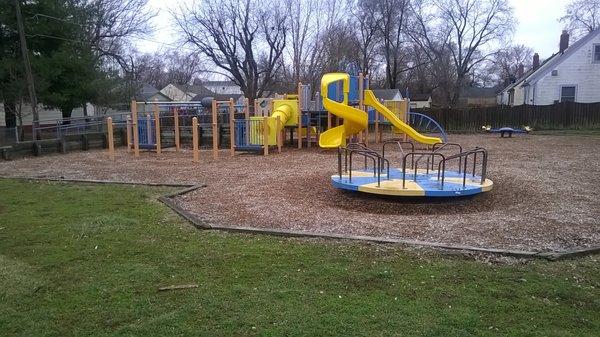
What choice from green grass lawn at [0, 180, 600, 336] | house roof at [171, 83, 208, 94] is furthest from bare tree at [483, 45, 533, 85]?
green grass lawn at [0, 180, 600, 336]

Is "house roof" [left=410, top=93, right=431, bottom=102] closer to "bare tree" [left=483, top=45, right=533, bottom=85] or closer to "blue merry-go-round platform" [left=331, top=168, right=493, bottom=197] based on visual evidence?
"bare tree" [left=483, top=45, right=533, bottom=85]

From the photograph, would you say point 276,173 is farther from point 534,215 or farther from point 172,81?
point 172,81

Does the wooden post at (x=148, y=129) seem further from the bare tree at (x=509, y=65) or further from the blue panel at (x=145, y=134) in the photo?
the bare tree at (x=509, y=65)

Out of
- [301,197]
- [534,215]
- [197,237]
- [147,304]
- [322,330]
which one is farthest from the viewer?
[301,197]

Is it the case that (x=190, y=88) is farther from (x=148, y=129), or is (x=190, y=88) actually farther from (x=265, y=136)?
(x=265, y=136)

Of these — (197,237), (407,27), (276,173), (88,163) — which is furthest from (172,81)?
(197,237)

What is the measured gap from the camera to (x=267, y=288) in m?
4.16

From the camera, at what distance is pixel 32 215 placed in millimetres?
7207

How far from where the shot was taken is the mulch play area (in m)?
6.05

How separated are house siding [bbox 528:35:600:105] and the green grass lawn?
98.7 feet

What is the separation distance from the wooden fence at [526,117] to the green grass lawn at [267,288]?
88.7 feet

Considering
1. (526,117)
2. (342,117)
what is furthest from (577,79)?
(342,117)

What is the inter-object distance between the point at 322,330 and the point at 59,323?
6.42ft

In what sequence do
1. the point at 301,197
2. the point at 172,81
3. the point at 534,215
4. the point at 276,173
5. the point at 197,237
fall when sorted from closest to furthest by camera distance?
the point at 197,237
the point at 534,215
the point at 301,197
the point at 276,173
the point at 172,81
